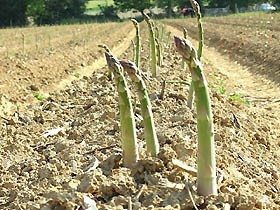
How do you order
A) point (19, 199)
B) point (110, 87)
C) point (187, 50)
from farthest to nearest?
point (110, 87) → point (19, 199) → point (187, 50)

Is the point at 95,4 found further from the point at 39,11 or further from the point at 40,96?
the point at 40,96

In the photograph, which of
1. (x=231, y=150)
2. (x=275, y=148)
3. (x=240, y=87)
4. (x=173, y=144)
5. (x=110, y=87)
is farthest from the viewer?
(x=240, y=87)

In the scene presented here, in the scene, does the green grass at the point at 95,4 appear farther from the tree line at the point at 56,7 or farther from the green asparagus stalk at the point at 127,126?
the green asparagus stalk at the point at 127,126

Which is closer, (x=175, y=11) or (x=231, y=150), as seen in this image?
(x=231, y=150)

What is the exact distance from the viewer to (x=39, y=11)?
7300 centimetres

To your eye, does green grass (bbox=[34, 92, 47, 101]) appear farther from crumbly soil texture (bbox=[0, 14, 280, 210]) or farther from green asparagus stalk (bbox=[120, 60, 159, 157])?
green asparagus stalk (bbox=[120, 60, 159, 157])

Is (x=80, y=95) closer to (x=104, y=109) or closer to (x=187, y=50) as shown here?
(x=104, y=109)

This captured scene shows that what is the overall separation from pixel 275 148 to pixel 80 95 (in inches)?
228

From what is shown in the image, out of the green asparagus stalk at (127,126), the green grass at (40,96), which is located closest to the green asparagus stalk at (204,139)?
the green asparagus stalk at (127,126)

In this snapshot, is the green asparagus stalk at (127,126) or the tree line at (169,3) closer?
the green asparagus stalk at (127,126)

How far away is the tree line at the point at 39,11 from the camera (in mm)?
70062

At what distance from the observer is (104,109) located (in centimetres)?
927

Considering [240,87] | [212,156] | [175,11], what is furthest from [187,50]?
[175,11]

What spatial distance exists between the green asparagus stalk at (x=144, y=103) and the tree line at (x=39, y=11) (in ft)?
213
